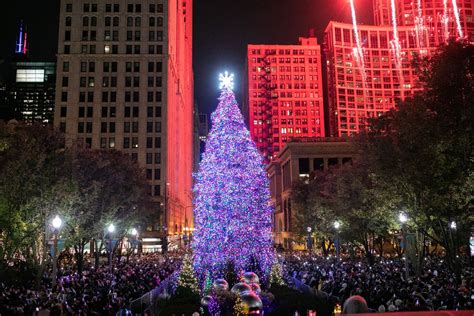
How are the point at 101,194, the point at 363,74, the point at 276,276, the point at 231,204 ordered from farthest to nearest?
the point at 363,74, the point at 101,194, the point at 231,204, the point at 276,276

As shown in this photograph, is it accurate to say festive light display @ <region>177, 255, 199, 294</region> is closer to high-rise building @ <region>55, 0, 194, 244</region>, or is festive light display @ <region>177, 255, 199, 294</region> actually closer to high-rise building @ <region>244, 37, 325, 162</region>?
high-rise building @ <region>55, 0, 194, 244</region>

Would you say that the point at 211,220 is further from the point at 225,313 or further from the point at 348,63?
the point at 348,63

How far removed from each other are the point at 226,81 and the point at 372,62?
545 ft

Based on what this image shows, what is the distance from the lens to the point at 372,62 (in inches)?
7264

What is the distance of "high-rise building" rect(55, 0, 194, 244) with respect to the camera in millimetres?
103438

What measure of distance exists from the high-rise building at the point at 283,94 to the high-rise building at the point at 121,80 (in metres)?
72.3

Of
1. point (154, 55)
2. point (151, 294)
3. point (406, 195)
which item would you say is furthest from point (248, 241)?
point (154, 55)

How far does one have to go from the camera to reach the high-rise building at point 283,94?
174 metres

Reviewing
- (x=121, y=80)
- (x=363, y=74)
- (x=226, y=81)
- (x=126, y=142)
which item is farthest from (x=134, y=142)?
(x=363, y=74)

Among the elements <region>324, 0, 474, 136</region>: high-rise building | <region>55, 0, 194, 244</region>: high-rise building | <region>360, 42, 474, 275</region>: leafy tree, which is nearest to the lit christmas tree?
<region>360, 42, 474, 275</region>: leafy tree

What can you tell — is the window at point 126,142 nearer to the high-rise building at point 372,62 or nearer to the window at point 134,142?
the window at point 134,142

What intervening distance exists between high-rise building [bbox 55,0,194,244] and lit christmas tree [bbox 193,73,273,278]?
74.0 meters

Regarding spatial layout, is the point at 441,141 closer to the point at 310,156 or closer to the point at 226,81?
the point at 226,81

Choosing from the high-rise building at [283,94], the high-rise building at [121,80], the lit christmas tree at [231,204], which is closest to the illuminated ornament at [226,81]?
the lit christmas tree at [231,204]
